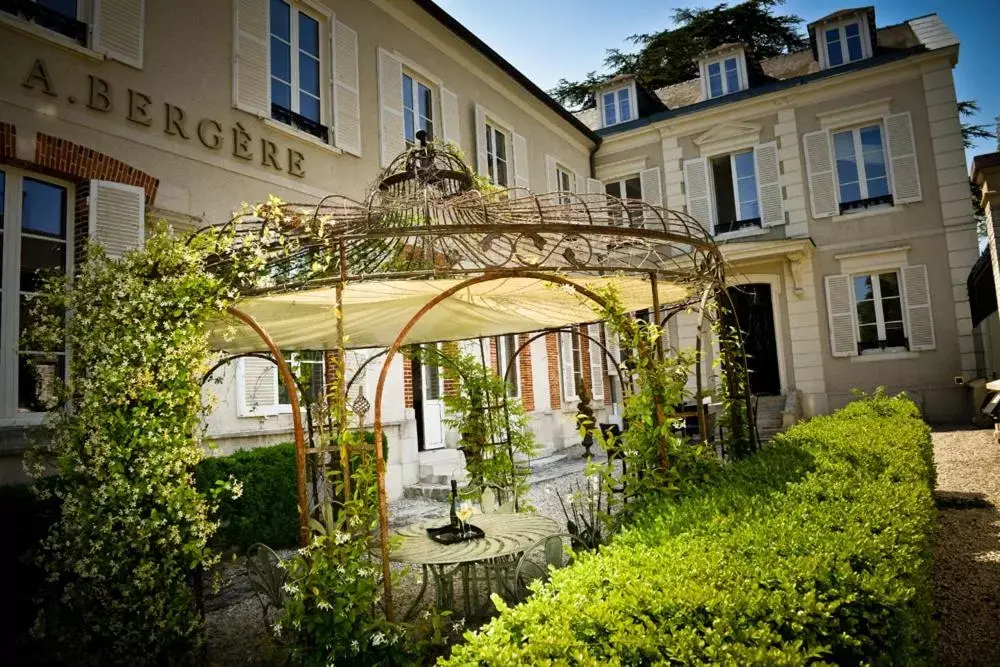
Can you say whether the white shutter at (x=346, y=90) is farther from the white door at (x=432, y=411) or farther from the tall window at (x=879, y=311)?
the tall window at (x=879, y=311)

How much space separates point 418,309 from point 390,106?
16.9 ft

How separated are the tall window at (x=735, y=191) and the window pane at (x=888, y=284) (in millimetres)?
2726

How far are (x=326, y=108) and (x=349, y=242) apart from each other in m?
5.50

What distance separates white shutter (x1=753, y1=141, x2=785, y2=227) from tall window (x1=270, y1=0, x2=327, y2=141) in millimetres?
9952

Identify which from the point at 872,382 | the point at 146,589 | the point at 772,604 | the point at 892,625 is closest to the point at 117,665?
the point at 146,589

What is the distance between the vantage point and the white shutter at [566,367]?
1313 centimetres

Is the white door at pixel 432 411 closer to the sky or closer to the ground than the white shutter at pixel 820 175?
closer to the ground

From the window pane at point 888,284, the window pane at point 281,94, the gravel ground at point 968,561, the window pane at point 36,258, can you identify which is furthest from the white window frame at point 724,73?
the window pane at point 36,258

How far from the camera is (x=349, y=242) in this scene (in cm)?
335

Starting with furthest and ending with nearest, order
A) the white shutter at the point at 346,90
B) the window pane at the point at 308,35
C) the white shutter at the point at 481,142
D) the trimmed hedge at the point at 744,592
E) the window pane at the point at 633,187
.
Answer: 1. the window pane at the point at 633,187
2. the white shutter at the point at 481,142
3. the white shutter at the point at 346,90
4. the window pane at the point at 308,35
5. the trimmed hedge at the point at 744,592

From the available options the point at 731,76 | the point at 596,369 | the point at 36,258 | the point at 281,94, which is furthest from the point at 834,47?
the point at 36,258

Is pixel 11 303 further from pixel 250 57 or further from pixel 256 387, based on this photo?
pixel 250 57

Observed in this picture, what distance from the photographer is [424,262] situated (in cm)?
393

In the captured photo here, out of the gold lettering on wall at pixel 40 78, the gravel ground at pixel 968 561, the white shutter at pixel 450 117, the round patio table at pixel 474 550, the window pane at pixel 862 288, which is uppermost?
the white shutter at pixel 450 117
